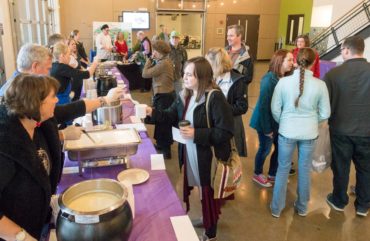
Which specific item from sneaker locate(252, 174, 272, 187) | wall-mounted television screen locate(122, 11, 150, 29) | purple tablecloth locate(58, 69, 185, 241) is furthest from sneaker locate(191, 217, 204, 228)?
wall-mounted television screen locate(122, 11, 150, 29)

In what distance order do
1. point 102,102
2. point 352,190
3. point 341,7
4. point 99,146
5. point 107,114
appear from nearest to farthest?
point 99,146 → point 102,102 → point 107,114 → point 352,190 → point 341,7

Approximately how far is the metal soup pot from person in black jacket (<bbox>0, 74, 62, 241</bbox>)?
16cm

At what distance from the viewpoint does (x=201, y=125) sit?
6.30 feet

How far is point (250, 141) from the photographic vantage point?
4574 millimetres

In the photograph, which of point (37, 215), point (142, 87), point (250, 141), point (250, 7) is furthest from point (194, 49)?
point (37, 215)

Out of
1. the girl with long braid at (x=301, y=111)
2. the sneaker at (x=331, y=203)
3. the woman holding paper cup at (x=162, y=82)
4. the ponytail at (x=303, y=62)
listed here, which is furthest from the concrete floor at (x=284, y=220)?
the ponytail at (x=303, y=62)

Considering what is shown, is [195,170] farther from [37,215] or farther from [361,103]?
[361,103]

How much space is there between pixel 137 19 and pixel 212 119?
417 inches

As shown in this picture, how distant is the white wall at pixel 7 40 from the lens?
13.3 ft

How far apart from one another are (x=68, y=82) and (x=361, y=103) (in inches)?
103

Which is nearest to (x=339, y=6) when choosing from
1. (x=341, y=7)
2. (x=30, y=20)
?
(x=341, y=7)

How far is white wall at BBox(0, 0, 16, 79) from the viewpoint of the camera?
4.06 meters

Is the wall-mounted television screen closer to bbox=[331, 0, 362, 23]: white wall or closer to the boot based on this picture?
bbox=[331, 0, 362, 23]: white wall

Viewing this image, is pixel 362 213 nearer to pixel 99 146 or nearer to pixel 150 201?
pixel 150 201
